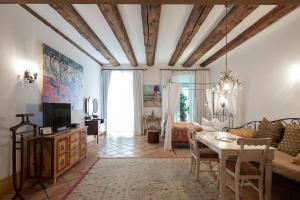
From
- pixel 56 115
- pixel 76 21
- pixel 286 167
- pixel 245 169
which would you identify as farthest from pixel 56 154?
pixel 286 167

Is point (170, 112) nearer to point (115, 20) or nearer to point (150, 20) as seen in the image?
point (150, 20)

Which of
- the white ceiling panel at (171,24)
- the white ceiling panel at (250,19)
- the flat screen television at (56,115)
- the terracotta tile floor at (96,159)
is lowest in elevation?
the terracotta tile floor at (96,159)

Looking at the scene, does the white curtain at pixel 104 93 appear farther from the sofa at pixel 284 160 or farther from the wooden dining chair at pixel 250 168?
the wooden dining chair at pixel 250 168

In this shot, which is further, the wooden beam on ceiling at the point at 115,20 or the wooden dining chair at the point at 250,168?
the wooden beam on ceiling at the point at 115,20

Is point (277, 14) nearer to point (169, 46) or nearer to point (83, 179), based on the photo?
point (169, 46)

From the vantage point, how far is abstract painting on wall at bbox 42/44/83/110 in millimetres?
4090

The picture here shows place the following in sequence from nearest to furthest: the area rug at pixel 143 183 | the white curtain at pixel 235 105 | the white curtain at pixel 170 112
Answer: the area rug at pixel 143 183 → the white curtain at pixel 235 105 → the white curtain at pixel 170 112

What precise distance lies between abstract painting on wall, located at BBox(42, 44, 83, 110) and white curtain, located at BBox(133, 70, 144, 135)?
277 centimetres

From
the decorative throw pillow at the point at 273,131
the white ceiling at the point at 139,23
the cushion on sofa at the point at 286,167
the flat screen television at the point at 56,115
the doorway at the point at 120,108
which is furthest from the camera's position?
the doorway at the point at 120,108

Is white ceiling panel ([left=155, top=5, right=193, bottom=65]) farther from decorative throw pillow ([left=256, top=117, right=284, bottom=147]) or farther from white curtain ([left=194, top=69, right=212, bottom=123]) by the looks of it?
white curtain ([left=194, top=69, right=212, bottom=123])

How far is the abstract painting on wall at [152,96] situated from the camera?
28.0 ft

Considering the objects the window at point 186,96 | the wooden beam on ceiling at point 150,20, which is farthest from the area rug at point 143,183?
the window at point 186,96

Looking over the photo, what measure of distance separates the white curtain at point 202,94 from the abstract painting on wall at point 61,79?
4609mm

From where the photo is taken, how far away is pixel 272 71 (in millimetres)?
4375
